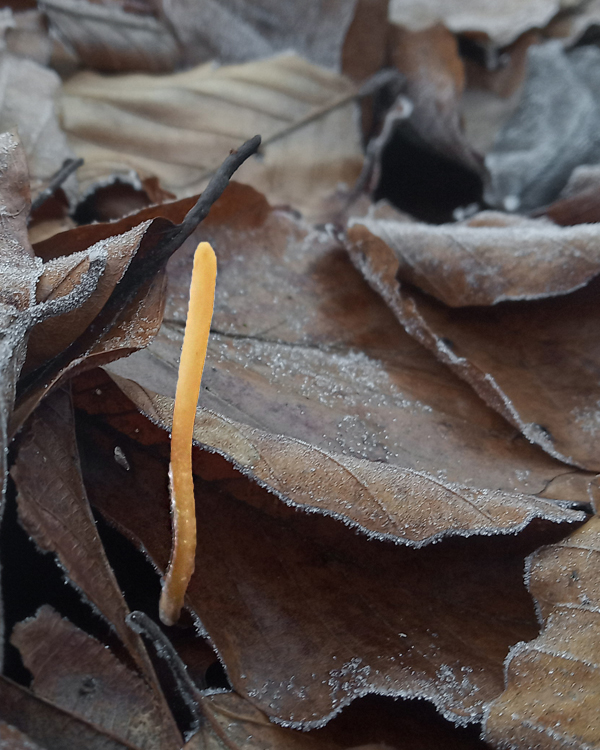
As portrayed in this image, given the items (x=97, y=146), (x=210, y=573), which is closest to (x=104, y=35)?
(x=97, y=146)

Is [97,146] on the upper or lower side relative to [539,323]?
upper

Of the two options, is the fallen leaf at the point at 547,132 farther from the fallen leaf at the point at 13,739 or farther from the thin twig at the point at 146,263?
the fallen leaf at the point at 13,739

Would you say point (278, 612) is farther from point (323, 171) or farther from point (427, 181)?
point (427, 181)

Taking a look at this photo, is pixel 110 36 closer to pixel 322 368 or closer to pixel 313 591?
pixel 322 368

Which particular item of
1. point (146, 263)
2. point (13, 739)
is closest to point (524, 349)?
point (146, 263)

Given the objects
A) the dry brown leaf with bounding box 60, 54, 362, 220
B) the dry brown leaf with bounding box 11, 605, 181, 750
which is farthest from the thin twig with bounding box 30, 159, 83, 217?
the dry brown leaf with bounding box 11, 605, 181, 750
